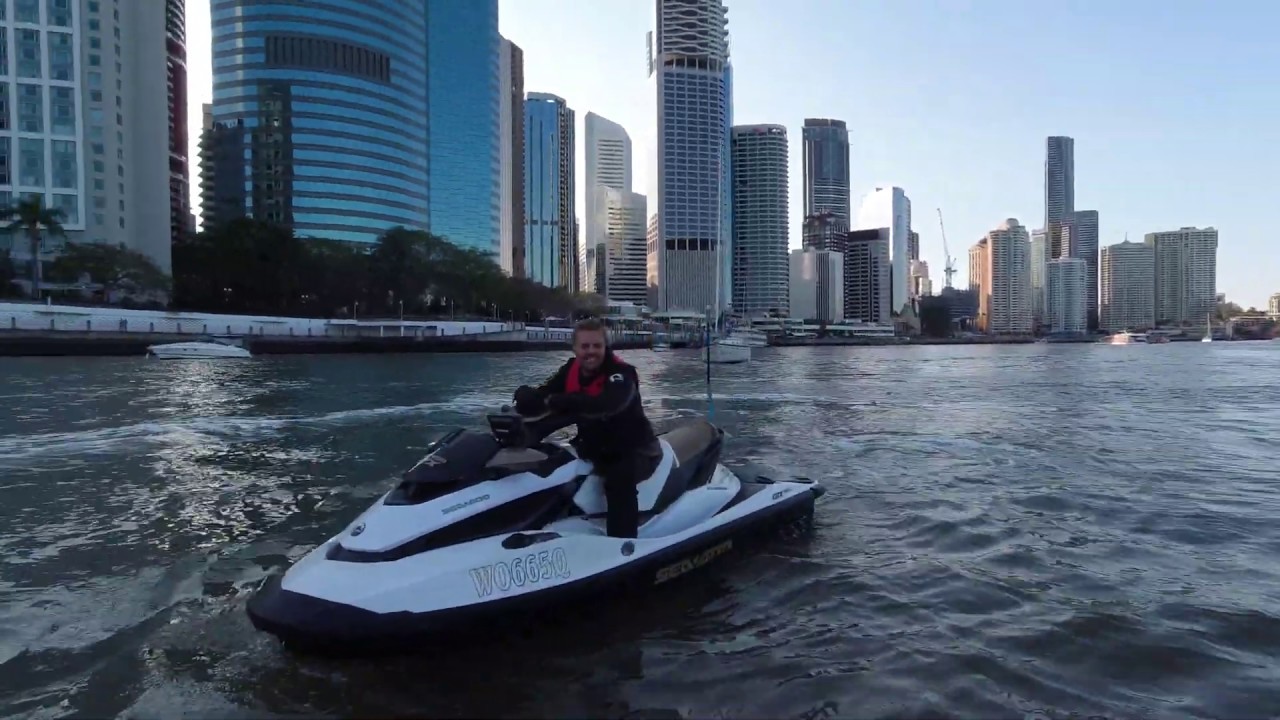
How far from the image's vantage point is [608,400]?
5074mm

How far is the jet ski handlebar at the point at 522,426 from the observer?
5.02 metres

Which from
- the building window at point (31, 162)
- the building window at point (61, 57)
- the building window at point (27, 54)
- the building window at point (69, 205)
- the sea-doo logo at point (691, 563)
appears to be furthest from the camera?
the building window at point (61, 57)

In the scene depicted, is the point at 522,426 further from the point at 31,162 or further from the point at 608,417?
the point at 31,162

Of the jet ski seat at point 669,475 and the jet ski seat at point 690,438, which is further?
the jet ski seat at point 690,438

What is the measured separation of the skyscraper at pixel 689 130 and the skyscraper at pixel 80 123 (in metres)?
84.9

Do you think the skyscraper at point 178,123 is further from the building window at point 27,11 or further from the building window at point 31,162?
the building window at point 27,11

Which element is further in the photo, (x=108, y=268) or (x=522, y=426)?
(x=108, y=268)

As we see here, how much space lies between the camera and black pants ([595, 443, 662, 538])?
5297 mm

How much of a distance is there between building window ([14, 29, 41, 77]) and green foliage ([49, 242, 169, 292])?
23036 mm

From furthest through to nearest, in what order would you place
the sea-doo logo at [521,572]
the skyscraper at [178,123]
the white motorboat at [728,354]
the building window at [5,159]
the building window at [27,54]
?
the skyscraper at [178,123] → the building window at [27,54] → the building window at [5,159] → the white motorboat at [728,354] → the sea-doo logo at [521,572]

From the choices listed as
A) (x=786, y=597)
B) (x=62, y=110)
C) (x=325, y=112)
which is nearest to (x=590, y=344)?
(x=786, y=597)

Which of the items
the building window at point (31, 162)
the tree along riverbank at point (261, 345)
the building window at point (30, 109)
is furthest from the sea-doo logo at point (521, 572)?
the building window at point (30, 109)

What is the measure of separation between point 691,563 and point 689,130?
152 meters

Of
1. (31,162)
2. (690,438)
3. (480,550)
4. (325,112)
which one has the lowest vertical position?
(480,550)
